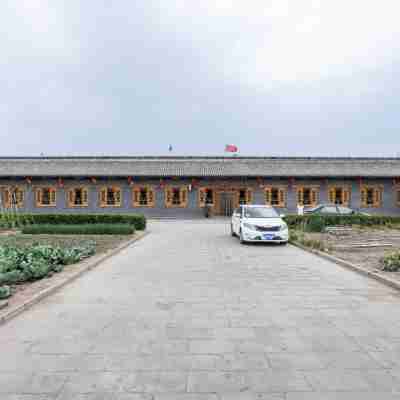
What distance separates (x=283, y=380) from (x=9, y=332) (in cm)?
344

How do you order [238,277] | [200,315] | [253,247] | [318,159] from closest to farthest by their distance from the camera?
[200,315] → [238,277] → [253,247] → [318,159]

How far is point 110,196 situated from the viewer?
91.8 feet

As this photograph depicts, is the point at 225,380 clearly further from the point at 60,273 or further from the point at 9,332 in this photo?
the point at 60,273

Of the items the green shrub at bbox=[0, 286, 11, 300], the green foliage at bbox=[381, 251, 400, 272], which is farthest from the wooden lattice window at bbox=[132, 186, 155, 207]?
the green shrub at bbox=[0, 286, 11, 300]

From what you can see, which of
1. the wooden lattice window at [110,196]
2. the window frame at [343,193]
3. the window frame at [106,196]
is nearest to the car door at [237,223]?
the window frame at [106,196]

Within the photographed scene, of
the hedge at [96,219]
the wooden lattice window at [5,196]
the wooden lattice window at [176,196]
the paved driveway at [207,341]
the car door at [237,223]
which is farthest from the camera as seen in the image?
the wooden lattice window at [176,196]

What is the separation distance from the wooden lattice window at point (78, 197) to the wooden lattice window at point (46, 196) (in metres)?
1.27

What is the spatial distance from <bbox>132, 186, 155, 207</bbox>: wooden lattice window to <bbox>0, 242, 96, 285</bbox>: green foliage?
18281 mm

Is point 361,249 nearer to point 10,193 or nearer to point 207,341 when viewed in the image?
point 207,341

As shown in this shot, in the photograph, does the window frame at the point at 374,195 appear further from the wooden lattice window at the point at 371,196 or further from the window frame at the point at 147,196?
the window frame at the point at 147,196

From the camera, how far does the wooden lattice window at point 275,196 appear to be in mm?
27891

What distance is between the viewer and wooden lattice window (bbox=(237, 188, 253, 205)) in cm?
2797

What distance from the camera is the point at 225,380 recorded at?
3156mm

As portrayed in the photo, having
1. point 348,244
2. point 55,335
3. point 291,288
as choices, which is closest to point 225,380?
point 55,335
